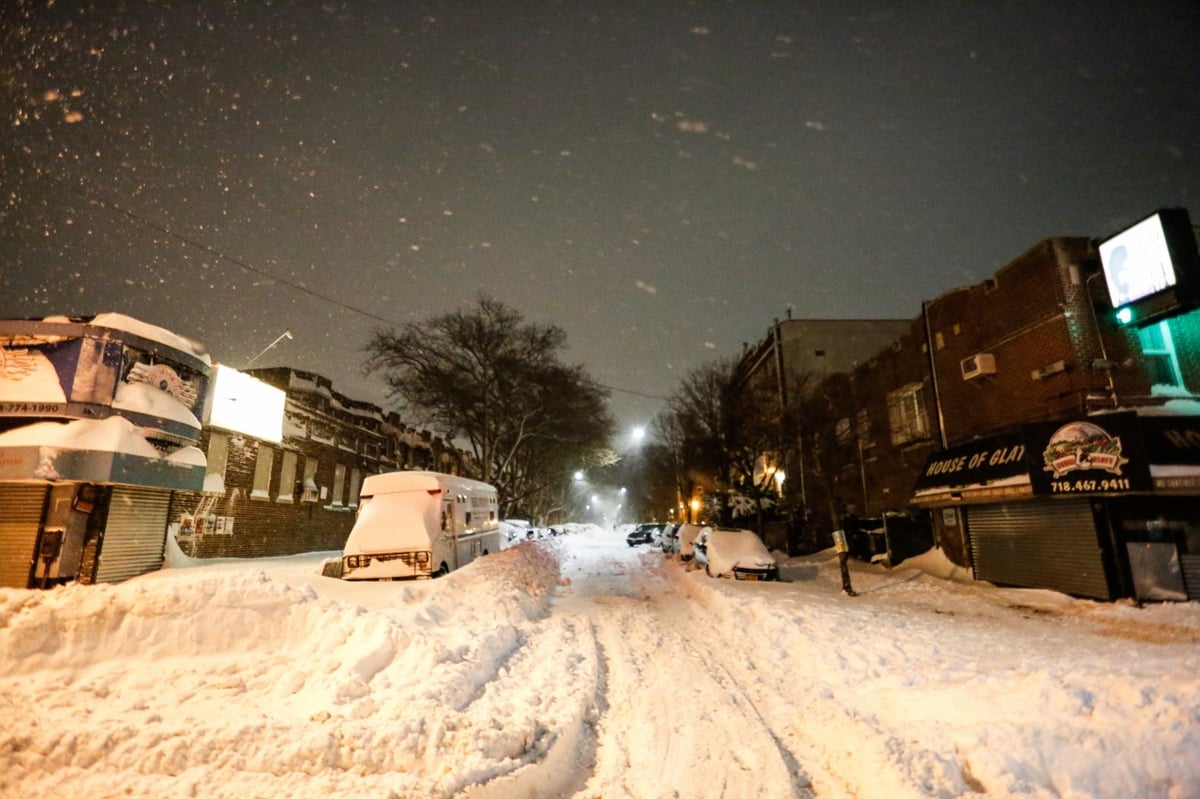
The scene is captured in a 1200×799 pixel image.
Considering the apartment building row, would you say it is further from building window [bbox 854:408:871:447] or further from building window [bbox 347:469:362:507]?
building window [bbox 854:408:871:447]

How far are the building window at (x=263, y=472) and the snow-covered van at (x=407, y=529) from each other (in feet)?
28.4

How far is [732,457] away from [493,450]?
12314 mm

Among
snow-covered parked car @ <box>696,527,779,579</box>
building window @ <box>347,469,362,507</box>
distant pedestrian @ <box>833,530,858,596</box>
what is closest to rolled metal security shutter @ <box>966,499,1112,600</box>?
distant pedestrian @ <box>833,530,858,596</box>

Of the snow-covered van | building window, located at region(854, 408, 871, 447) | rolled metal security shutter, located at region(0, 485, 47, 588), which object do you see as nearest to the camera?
rolled metal security shutter, located at region(0, 485, 47, 588)

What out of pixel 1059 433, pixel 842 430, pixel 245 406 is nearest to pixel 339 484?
pixel 245 406

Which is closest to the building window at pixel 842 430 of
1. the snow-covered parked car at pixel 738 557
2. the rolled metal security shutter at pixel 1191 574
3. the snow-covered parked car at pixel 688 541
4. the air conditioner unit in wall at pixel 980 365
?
the snow-covered parked car at pixel 688 541

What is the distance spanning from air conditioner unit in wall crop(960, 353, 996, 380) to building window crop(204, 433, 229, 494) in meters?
23.4

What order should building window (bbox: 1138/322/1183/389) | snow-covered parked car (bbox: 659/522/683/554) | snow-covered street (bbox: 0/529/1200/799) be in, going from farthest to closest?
1. snow-covered parked car (bbox: 659/522/683/554)
2. building window (bbox: 1138/322/1183/389)
3. snow-covered street (bbox: 0/529/1200/799)

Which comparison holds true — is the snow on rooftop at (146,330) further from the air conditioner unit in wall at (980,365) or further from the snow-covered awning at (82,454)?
the air conditioner unit in wall at (980,365)

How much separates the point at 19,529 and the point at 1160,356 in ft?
82.8

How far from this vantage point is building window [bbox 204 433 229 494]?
18.0 m

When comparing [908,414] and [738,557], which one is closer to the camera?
[738,557]

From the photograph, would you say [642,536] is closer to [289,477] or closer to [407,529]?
[289,477]

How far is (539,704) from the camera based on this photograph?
6.00 m
